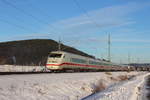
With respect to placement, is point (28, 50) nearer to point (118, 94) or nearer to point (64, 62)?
point (64, 62)

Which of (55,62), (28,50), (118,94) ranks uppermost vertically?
(28,50)

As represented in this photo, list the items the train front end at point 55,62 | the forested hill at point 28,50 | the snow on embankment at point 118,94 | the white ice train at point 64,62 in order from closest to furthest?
the snow on embankment at point 118,94 < the train front end at point 55,62 < the white ice train at point 64,62 < the forested hill at point 28,50

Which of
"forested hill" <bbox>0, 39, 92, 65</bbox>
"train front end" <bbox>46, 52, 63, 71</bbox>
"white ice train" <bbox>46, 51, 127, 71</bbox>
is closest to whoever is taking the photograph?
"train front end" <bbox>46, 52, 63, 71</bbox>

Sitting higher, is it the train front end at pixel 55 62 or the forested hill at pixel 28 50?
the forested hill at pixel 28 50

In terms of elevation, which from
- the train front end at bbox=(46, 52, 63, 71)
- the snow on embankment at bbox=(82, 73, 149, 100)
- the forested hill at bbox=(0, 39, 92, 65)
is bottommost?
the snow on embankment at bbox=(82, 73, 149, 100)

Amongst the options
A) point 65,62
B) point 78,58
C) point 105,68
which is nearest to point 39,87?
point 65,62

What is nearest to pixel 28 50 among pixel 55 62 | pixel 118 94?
pixel 55 62

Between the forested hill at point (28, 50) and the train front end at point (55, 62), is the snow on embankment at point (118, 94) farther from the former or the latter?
the forested hill at point (28, 50)

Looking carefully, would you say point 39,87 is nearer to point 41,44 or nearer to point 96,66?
point 96,66

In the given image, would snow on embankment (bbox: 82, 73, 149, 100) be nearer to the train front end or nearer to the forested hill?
the train front end

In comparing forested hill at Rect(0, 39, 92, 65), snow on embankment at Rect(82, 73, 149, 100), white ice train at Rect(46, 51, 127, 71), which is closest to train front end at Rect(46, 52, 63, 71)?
white ice train at Rect(46, 51, 127, 71)

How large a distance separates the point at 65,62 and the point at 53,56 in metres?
2.06

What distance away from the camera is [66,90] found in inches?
794

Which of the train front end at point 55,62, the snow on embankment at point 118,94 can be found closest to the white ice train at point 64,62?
the train front end at point 55,62
